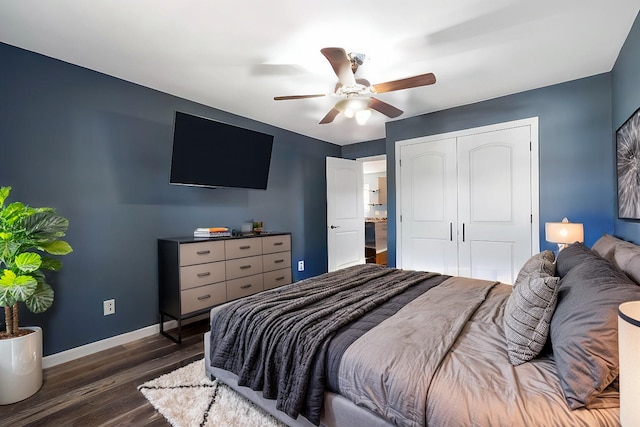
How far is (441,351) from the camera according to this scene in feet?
4.29

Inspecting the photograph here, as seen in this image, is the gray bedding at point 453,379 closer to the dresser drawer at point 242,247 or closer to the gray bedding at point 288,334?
the gray bedding at point 288,334

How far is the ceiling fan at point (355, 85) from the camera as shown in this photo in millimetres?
1935

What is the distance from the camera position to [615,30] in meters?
2.16

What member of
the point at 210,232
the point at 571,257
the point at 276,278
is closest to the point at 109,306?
the point at 210,232

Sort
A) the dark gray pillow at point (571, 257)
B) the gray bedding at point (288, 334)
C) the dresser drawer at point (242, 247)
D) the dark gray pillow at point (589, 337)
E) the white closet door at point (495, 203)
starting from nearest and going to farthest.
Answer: the dark gray pillow at point (589, 337) → the gray bedding at point (288, 334) → the dark gray pillow at point (571, 257) → the dresser drawer at point (242, 247) → the white closet door at point (495, 203)

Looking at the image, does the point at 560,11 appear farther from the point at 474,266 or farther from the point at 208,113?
the point at 208,113

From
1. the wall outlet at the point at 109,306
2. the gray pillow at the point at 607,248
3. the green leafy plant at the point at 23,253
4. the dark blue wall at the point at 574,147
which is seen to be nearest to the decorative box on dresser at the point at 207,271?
the wall outlet at the point at 109,306

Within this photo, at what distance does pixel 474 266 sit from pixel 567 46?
2.30 m

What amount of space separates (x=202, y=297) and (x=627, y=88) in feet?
12.9

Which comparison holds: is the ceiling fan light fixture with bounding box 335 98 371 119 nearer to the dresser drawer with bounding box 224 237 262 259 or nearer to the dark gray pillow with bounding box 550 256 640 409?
the dresser drawer with bounding box 224 237 262 259

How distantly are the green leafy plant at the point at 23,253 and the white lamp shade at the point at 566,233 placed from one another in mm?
3868

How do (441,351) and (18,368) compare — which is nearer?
(441,351)

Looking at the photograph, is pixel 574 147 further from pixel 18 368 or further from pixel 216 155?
pixel 18 368

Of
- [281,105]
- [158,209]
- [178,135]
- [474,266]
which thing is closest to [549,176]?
[474,266]
